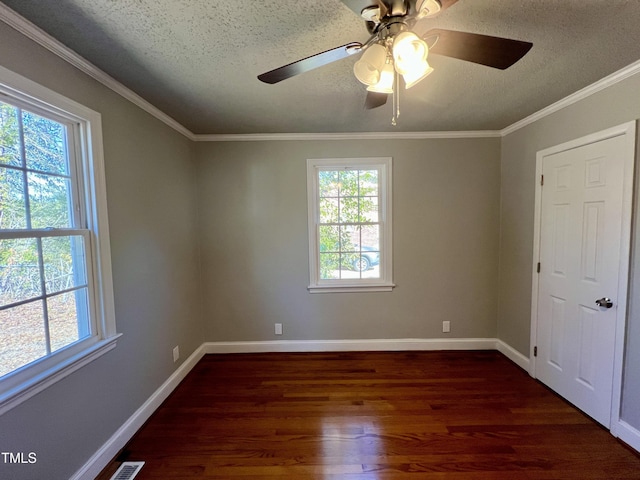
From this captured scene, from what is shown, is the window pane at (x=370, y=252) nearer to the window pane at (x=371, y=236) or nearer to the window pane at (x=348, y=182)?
the window pane at (x=371, y=236)

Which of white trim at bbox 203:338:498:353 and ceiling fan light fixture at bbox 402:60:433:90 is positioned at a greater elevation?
ceiling fan light fixture at bbox 402:60:433:90

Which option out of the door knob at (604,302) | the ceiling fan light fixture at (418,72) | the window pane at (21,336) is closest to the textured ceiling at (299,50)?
the ceiling fan light fixture at (418,72)

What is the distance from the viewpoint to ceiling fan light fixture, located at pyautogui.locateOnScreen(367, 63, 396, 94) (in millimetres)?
1153

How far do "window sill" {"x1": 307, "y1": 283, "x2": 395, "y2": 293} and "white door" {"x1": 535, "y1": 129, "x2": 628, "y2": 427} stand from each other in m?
1.36

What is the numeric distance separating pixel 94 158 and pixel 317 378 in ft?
7.79

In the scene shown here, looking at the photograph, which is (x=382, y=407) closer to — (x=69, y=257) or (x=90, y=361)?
(x=90, y=361)

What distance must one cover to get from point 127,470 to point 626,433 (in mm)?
3081

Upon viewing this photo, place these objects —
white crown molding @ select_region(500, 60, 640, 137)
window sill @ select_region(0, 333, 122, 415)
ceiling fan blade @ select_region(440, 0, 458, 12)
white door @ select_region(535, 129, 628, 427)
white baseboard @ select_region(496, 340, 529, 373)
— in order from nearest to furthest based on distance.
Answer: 1. ceiling fan blade @ select_region(440, 0, 458, 12)
2. window sill @ select_region(0, 333, 122, 415)
3. white crown molding @ select_region(500, 60, 640, 137)
4. white door @ select_region(535, 129, 628, 427)
5. white baseboard @ select_region(496, 340, 529, 373)

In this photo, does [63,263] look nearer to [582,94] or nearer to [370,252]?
[370,252]

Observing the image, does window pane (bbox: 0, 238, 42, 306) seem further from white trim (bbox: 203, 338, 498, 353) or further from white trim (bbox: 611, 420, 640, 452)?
white trim (bbox: 611, 420, 640, 452)

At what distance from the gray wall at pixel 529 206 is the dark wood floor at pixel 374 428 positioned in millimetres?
429

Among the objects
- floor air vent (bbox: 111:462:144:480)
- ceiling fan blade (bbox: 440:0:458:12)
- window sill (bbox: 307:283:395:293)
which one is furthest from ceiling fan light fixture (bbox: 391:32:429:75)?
floor air vent (bbox: 111:462:144:480)

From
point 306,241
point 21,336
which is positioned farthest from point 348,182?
point 21,336

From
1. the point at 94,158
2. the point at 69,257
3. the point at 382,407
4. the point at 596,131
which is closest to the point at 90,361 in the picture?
the point at 69,257
